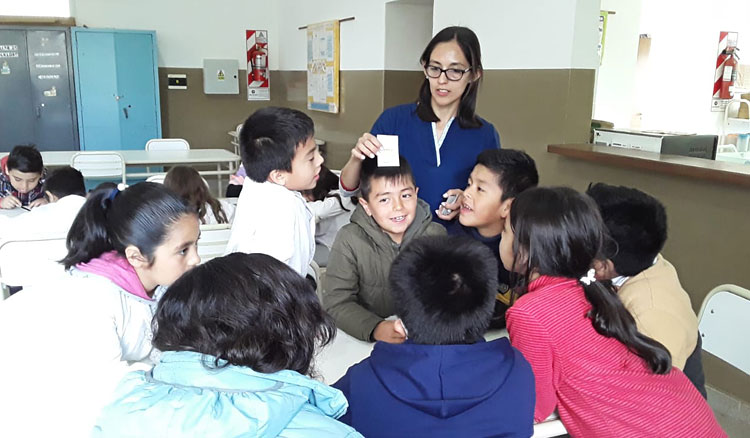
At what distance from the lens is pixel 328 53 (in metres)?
6.34

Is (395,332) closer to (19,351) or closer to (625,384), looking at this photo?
(625,384)

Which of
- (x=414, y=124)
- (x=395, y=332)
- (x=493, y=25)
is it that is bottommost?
(x=395, y=332)

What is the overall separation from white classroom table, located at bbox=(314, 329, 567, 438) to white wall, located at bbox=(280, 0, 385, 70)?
4.12 m

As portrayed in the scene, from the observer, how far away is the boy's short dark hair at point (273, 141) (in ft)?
5.75

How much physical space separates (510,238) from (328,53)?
534 cm

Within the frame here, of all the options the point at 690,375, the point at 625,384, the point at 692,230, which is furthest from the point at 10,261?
the point at 692,230

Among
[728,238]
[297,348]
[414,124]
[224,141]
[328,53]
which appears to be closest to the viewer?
[297,348]

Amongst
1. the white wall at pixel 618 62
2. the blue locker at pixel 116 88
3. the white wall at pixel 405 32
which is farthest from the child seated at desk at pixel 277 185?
the blue locker at pixel 116 88

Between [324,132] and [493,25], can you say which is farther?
[324,132]

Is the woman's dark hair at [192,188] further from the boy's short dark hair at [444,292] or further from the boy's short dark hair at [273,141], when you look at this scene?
the boy's short dark hair at [444,292]

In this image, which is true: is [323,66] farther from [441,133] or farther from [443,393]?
[443,393]

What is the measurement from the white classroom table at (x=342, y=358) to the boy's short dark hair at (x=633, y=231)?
0.41m

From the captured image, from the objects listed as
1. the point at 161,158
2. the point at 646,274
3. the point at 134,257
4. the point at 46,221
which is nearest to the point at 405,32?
the point at 161,158

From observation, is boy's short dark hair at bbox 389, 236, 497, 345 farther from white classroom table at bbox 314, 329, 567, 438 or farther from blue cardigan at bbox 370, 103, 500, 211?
blue cardigan at bbox 370, 103, 500, 211
